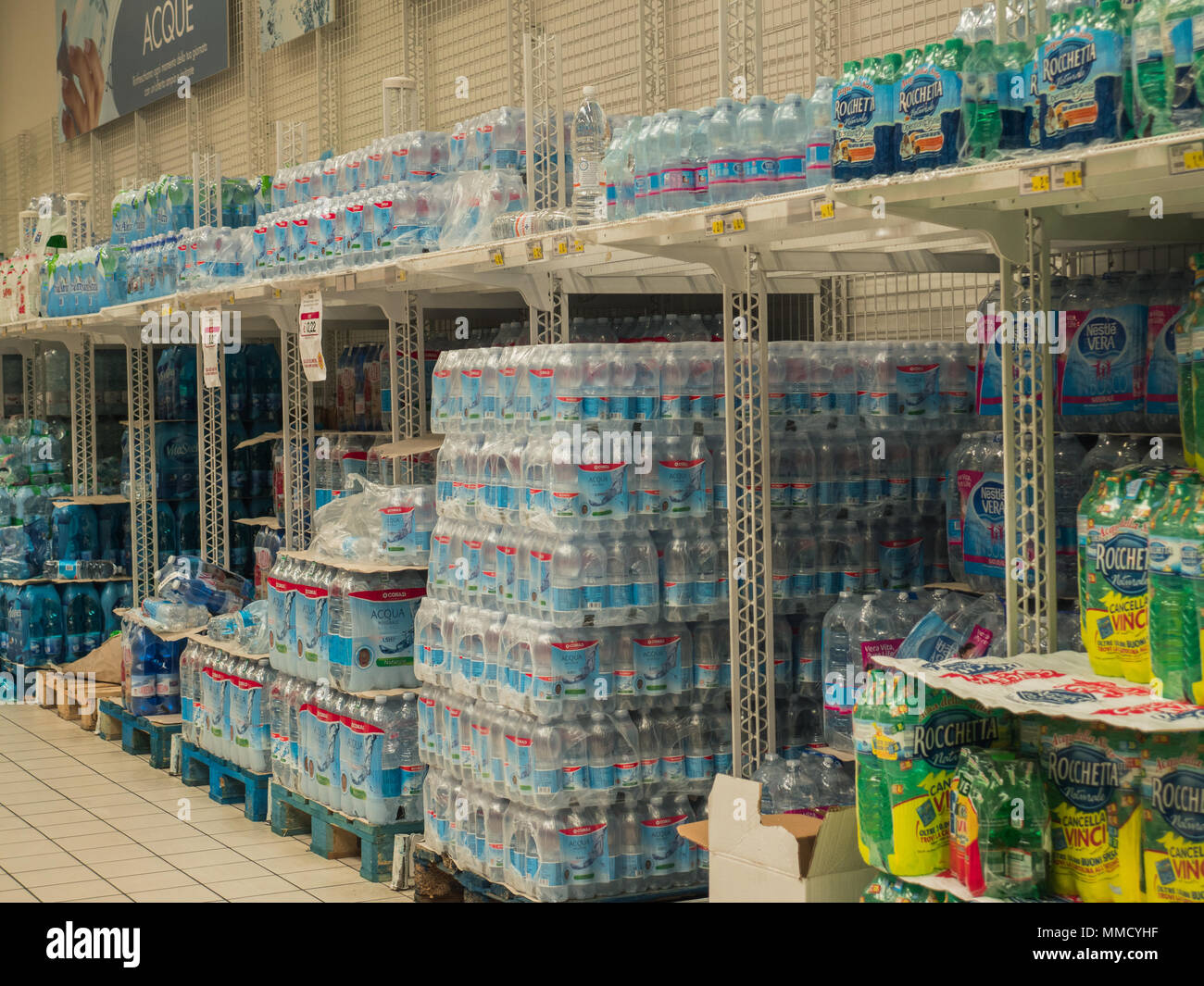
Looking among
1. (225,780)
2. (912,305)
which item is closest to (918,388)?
(912,305)

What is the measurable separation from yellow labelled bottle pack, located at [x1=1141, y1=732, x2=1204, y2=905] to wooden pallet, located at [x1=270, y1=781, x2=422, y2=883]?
3.63m

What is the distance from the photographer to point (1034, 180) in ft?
10.8

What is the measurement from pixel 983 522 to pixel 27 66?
17.4 m

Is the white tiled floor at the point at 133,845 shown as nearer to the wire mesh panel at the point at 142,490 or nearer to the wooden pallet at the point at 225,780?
the wooden pallet at the point at 225,780

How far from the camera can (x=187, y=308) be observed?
342 inches

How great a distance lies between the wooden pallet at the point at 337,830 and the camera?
6324mm

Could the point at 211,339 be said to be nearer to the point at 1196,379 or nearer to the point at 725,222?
the point at 725,222

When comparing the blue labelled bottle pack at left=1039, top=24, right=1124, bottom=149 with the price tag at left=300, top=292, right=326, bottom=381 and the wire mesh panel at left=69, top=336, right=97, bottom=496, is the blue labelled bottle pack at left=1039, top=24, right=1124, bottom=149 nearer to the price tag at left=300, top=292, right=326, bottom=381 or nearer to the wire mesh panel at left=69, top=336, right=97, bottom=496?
the price tag at left=300, top=292, right=326, bottom=381

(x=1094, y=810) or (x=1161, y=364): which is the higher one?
(x=1161, y=364)

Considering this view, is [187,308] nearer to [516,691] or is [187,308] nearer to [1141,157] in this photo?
[516,691]

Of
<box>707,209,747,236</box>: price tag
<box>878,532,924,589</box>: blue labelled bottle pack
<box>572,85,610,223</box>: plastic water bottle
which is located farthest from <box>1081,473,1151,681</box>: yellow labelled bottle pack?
<box>572,85,610,223</box>: plastic water bottle

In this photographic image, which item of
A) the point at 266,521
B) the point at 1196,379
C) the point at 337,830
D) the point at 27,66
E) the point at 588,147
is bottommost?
the point at 337,830

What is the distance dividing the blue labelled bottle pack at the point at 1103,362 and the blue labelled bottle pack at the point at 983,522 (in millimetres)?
379

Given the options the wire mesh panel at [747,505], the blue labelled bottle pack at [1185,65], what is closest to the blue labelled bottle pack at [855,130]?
the blue labelled bottle pack at [1185,65]
